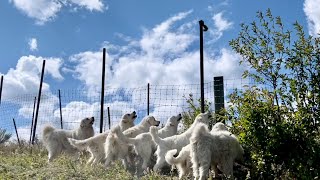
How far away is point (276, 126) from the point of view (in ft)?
22.5

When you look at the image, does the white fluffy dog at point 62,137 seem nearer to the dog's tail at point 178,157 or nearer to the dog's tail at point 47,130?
the dog's tail at point 47,130

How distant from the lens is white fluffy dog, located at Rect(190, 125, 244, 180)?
24.3 feet

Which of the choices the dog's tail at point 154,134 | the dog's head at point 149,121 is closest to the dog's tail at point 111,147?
the dog's tail at point 154,134

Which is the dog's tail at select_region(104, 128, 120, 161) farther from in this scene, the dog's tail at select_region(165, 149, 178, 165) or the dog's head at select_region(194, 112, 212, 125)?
the dog's head at select_region(194, 112, 212, 125)

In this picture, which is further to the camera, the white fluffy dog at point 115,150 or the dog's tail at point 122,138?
the white fluffy dog at point 115,150

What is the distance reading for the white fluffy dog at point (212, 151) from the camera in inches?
291

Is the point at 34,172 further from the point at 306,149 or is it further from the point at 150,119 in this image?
the point at 306,149

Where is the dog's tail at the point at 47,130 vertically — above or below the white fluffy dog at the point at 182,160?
above

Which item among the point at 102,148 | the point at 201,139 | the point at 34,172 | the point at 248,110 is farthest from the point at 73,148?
the point at 248,110

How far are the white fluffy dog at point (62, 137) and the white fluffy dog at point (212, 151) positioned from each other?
15.2 ft

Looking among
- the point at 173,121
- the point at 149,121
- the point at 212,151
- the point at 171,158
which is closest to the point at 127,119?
the point at 149,121

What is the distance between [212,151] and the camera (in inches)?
298

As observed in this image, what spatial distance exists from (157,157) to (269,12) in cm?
365

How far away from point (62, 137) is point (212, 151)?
5.07 m
